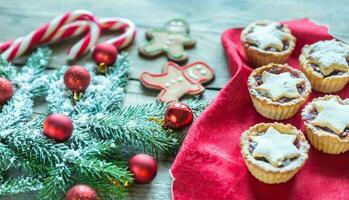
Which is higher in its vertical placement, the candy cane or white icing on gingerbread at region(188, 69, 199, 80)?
the candy cane

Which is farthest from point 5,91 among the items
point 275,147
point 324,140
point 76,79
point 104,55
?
point 324,140

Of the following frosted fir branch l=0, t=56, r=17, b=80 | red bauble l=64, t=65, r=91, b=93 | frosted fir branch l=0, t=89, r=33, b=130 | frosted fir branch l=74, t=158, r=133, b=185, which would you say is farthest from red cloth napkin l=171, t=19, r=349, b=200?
frosted fir branch l=0, t=56, r=17, b=80

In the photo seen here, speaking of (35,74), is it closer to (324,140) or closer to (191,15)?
(191,15)

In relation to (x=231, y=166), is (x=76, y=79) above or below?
above

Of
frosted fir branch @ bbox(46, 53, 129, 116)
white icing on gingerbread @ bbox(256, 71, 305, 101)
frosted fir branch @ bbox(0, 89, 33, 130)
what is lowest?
frosted fir branch @ bbox(46, 53, 129, 116)

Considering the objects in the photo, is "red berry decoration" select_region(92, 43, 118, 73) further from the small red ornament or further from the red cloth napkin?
the red cloth napkin

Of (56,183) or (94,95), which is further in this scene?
(94,95)
